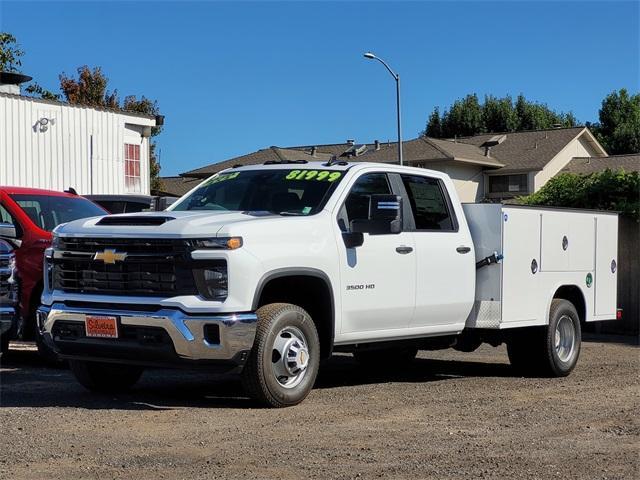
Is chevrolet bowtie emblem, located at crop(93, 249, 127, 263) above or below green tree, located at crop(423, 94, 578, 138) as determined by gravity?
below

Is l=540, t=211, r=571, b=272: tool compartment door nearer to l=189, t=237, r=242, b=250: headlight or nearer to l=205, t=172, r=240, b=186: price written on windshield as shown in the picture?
l=205, t=172, r=240, b=186: price written on windshield

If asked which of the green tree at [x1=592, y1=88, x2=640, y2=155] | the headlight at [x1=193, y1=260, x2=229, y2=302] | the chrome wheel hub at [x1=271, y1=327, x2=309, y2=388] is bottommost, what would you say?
the chrome wheel hub at [x1=271, y1=327, x2=309, y2=388]

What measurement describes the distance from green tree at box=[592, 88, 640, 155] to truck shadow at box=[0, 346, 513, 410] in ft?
201

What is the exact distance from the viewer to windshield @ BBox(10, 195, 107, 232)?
10.9 meters

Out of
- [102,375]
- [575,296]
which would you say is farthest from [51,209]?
[575,296]

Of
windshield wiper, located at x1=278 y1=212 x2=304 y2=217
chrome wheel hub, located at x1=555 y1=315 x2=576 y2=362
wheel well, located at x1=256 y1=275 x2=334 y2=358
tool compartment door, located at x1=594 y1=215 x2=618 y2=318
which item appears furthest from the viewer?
tool compartment door, located at x1=594 y1=215 x2=618 y2=318

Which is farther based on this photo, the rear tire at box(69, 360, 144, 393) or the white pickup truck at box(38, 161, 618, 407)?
the rear tire at box(69, 360, 144, 393)

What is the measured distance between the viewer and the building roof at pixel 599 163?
4859 centimetres

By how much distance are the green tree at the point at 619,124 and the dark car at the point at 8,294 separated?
64048 millimetres

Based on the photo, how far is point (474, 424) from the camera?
24.0 feet

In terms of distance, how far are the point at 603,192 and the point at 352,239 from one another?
34.7ft

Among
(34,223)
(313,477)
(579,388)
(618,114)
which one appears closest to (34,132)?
(34,223)

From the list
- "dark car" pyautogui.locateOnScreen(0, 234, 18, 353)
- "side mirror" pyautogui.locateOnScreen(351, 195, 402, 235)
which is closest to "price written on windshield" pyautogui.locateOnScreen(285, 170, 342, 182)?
"side mirror" pyautogui.locateOnScreen(351, 195, 402, 235)

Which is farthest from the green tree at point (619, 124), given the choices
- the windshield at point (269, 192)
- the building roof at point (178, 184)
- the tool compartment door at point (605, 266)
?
the windshield at point (269, 192)
